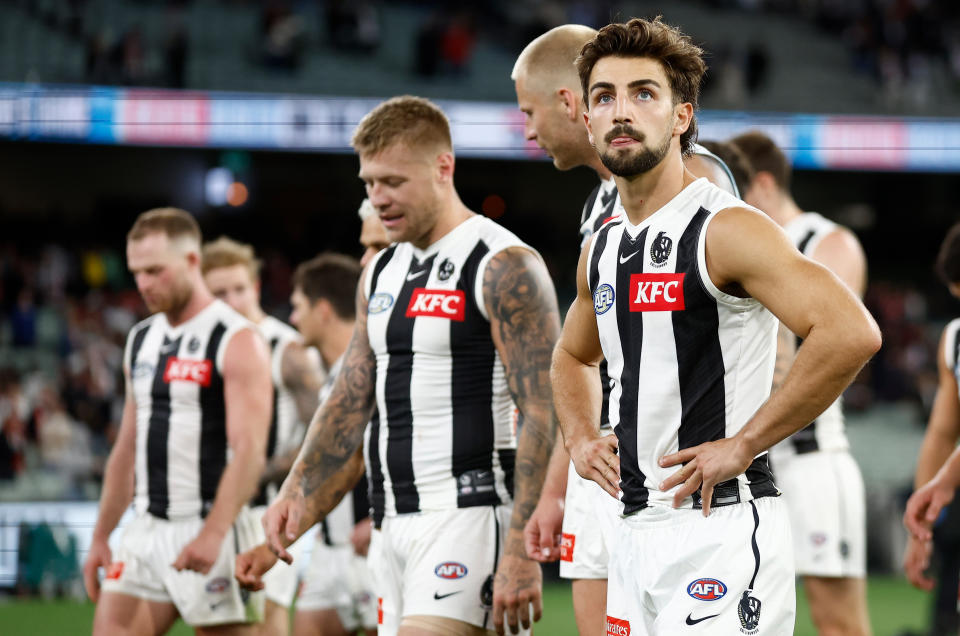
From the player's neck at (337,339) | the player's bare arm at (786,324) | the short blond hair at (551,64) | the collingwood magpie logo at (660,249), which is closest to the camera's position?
the player's bare arm at (786,324)

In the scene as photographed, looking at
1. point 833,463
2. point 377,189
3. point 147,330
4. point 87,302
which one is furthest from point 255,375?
point 87,302

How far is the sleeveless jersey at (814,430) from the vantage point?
565 centimetres

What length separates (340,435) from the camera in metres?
4.46

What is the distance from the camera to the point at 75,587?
12258mm

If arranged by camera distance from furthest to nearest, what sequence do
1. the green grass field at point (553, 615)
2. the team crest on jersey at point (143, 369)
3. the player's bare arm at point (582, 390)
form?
the green grass field at point (553, 615) < the team crest on jersey at point (143, 369) < the player's bare arm at point (582, 390)

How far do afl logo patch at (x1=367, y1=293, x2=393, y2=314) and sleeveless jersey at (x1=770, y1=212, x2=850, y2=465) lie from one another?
7.02 feet

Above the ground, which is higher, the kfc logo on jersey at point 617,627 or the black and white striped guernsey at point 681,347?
the black and white striped guernsey at point 681,347

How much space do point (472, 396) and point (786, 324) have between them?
1.54m

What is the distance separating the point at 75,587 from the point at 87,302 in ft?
24.0

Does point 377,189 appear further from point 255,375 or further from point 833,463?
point 833,463

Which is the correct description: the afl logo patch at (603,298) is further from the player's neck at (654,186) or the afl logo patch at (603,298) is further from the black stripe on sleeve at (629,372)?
the player's neck at (654,186)

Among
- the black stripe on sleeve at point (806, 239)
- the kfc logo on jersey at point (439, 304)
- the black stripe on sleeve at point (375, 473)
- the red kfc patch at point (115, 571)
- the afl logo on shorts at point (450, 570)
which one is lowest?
the red kfc patch at point (115, 571)

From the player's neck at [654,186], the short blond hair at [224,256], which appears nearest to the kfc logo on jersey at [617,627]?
the player's neck at [654,186]

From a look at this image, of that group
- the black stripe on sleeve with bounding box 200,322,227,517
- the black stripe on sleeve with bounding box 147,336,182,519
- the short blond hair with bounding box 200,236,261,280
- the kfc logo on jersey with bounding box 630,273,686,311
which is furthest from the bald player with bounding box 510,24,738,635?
the short blond hair with bounding box 200,236,261,280
